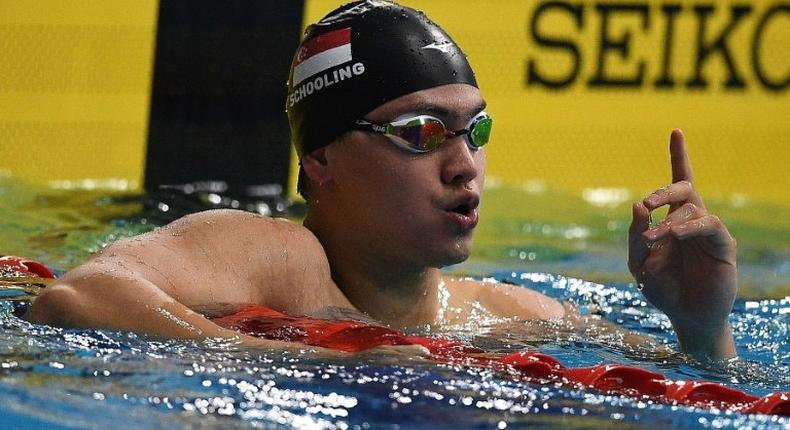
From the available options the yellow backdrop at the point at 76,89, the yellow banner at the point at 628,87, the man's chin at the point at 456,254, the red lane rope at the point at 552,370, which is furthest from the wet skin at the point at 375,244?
the yellow banner at the point at 628,87

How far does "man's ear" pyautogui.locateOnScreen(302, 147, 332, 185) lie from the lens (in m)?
3.04

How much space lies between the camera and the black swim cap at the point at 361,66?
297 cm

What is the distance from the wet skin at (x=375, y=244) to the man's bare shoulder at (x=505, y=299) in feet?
0.82

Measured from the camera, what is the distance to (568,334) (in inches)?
129

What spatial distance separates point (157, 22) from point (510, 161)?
163cm

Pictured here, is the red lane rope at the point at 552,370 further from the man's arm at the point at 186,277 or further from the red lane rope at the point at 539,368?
the man's arm at the point at 186,277

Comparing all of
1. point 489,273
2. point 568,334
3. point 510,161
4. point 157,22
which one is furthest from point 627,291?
point 157,22

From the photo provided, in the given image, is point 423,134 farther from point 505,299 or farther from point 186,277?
point 505,299

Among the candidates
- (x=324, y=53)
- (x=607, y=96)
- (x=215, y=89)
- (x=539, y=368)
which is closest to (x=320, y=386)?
(x=539, y=368)

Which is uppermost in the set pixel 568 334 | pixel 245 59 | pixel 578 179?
pixel 245 59

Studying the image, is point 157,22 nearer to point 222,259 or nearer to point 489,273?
point 489,273

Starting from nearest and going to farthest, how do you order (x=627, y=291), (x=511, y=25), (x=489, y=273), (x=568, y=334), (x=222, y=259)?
(x=222, y=259) < (x=568, y=334) < (x=627, y=291) < (x=489, y=273) < (x=511, y=25)

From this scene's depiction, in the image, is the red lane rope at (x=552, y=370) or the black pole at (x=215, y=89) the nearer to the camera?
the red lane rope at (x=552, y=370)

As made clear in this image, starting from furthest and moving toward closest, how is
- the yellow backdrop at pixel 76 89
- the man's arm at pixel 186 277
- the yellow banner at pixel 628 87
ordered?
the yellow banner at pixel 628 87 → the yellow backdrop at pixel 76 89 → the man's arm at pixel 186 277
